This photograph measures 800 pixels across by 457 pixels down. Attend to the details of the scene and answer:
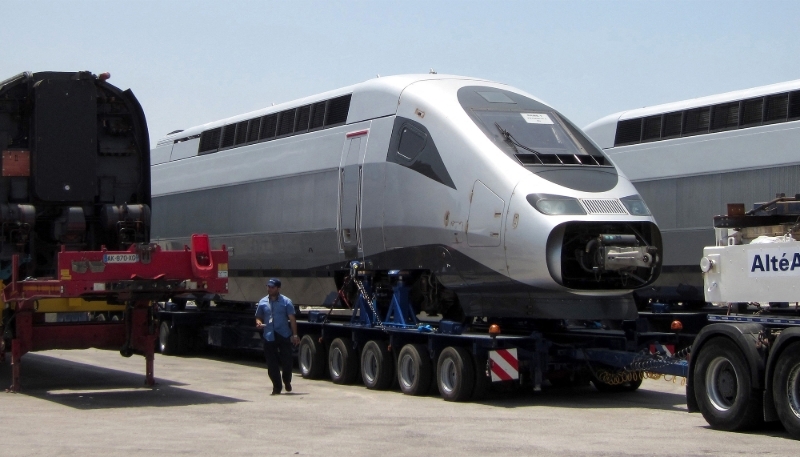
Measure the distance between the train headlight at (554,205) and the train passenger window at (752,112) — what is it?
4.98m

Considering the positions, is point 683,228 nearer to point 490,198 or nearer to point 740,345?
point 490,198

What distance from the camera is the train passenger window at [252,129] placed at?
20750 millimetres

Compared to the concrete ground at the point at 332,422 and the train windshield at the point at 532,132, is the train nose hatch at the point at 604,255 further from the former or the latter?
the concrete ground at the point at 332,422

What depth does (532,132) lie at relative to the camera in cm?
1553

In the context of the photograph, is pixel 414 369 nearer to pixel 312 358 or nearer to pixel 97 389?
pixel 312 358

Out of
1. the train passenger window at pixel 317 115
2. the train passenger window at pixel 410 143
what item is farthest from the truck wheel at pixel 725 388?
the train passenger window at pixel 317 115

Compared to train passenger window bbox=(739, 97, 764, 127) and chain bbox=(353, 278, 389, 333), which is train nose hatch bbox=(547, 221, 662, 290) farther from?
train passenger window bbox=(739, 97, 764, 127)

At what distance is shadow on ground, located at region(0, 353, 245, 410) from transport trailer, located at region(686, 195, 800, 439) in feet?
20.8

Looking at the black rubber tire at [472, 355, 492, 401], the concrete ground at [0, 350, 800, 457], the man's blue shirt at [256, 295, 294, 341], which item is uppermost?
the man's blue shirt at [256, 295, 294, 341]

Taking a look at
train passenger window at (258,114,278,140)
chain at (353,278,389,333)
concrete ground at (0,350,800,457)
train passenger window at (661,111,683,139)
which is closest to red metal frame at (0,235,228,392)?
concrete ground at (0,350,800,457)

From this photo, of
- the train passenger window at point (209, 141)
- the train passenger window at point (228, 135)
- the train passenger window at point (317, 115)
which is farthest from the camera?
the train passenger window at point (209, 141)

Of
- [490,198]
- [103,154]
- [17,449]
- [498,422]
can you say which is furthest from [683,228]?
[17,449]

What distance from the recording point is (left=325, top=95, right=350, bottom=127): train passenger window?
1800 cm

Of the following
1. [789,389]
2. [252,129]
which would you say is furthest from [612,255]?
[252,129]
